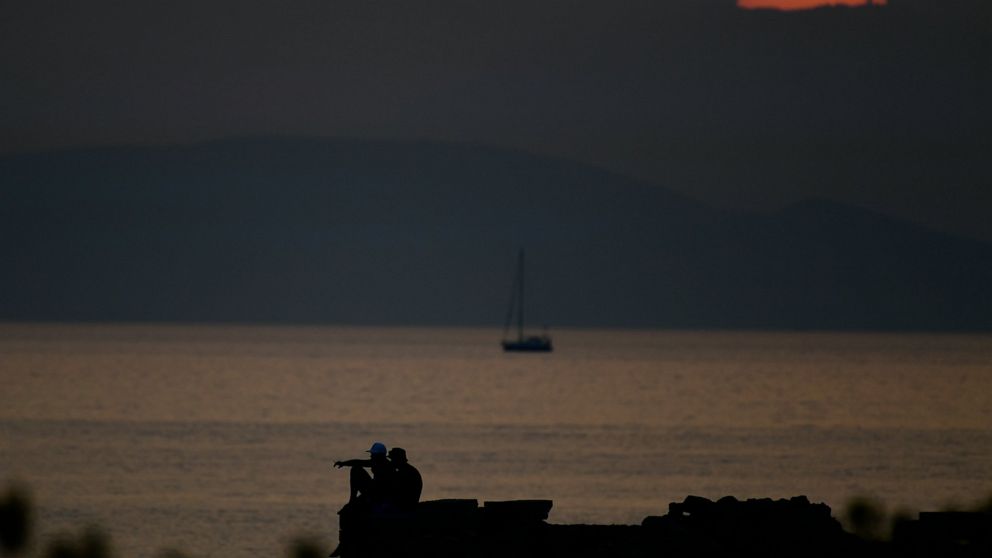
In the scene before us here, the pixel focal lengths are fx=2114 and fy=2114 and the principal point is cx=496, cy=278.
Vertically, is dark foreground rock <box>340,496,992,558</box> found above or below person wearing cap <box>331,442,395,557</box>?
below

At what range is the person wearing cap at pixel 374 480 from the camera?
24.5 meters

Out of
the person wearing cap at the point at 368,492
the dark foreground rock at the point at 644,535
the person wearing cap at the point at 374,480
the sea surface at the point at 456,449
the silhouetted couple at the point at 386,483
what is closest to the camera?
the dark foreground rock at the point at 644,535

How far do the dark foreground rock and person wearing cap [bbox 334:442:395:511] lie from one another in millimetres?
1134

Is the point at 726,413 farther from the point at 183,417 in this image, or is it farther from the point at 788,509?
the point at 788,509

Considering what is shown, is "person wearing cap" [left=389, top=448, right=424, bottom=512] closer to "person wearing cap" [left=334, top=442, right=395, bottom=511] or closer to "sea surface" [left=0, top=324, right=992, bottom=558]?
"person wearing cap" [left=334, top=442, right=395, bottom=511]

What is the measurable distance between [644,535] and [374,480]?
13.0 feet

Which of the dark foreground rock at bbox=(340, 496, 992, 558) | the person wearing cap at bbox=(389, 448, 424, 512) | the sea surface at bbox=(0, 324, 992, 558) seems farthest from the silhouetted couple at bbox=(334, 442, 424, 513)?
the sea surface at bbox=(0, 324, 992, 558)

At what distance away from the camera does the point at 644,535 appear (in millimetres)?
22172

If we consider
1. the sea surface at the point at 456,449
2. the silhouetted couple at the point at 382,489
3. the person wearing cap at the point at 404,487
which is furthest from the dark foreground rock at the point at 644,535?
the sea surface at the point at 456,449

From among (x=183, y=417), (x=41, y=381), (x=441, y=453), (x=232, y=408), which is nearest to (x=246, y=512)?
(x=441, y=453)

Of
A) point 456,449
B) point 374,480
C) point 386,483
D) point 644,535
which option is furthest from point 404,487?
point 456,449

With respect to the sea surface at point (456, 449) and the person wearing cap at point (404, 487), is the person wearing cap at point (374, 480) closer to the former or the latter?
the person wearing cap at point (404, 487)

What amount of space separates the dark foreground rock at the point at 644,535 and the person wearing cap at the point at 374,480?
1.13m

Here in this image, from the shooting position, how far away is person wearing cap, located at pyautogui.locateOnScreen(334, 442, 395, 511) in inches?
963
